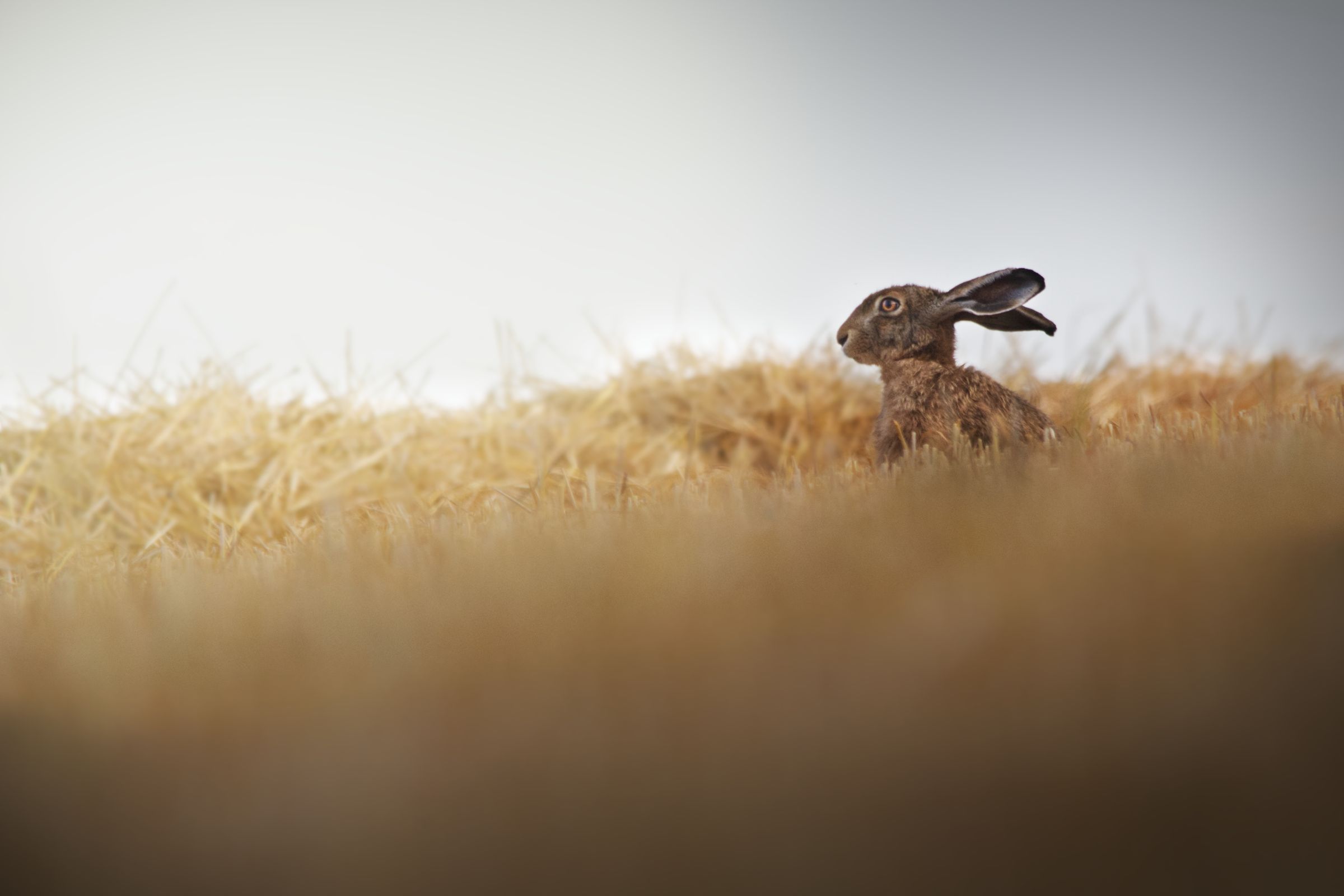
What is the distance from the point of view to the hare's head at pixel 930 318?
1072 mm

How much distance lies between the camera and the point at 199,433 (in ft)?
5.89

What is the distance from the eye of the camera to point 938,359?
45.9 inches

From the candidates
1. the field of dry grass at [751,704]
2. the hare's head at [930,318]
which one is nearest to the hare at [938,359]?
the hare's head at [930,318]

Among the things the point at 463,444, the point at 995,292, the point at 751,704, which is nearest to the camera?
the point at 751,704

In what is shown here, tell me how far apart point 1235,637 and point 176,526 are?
4.96ft

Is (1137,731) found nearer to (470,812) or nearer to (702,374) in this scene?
(470,812)

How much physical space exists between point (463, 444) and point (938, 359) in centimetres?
107

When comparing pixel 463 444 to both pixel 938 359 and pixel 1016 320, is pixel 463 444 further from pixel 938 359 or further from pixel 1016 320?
pixel 1016 320

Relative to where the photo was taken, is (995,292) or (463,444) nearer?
(995,292)

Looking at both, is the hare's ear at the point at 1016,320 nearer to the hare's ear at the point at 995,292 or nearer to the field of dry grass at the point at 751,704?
the hare's ear at the point at 995,292

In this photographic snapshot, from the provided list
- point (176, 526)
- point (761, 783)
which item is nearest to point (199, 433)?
point (176, 526)

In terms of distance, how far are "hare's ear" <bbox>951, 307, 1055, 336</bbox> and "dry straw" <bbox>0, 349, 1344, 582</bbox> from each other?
0.13 meters

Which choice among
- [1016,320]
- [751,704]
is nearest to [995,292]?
[1016,320]

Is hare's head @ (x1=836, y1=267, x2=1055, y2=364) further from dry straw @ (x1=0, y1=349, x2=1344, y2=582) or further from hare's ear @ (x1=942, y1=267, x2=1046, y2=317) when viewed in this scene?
dry straw @ (x1=0, y1=349, x2=1344, y2=582)
